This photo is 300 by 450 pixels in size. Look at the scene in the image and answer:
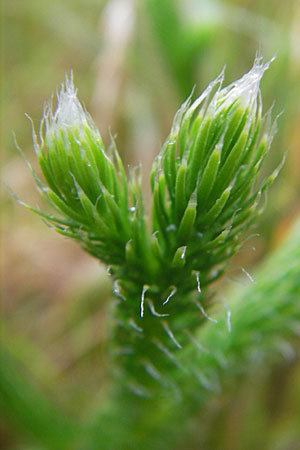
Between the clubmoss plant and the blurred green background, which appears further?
the blurred green background

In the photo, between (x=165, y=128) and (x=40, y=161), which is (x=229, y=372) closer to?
(x=40, y=161)

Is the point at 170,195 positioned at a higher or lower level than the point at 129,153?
lower

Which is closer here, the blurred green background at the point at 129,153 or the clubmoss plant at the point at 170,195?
the clubmoss plant at the point at 170,195

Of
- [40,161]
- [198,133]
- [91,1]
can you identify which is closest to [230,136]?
[198,133]

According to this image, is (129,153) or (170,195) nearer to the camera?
(170,195)
